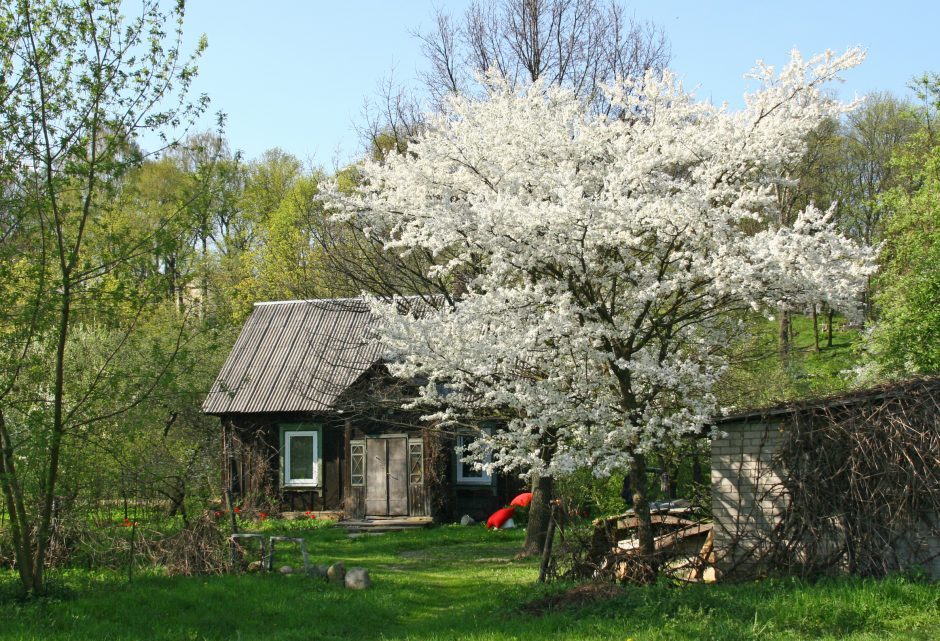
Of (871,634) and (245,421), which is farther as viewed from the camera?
(245,421)

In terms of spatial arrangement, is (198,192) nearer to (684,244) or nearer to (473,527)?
(684,244)

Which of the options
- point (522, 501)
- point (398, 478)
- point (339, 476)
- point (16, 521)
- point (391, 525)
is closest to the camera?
point (16, 521)

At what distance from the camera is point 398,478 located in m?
21.3

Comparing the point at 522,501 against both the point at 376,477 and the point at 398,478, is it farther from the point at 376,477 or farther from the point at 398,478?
the point at 376,477

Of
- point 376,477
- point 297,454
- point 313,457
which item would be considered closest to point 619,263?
point 376,477

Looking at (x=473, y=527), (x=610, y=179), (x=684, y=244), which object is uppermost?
(x=610, y=179)

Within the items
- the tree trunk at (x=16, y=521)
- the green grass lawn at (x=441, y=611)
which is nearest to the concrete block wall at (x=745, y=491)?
the green grass lawn at (x=441, y=611)

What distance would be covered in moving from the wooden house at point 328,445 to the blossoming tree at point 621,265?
9108 mm

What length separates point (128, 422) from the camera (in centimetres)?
1070

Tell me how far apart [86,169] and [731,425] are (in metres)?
8.16

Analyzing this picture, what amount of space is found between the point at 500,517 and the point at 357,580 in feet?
26.8

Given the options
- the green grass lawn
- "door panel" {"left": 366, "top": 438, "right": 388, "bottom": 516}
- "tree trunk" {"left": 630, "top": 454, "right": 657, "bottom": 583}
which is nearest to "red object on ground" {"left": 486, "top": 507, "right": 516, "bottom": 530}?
"door panel" {"left": 366, "top": 438, "right": 388, "bottom": 516}

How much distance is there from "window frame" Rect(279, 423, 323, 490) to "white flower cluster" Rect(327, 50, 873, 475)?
1071 cm

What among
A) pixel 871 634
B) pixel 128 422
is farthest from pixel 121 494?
pixel 871 634
